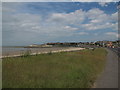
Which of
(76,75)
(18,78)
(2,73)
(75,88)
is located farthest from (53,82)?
(2,73)

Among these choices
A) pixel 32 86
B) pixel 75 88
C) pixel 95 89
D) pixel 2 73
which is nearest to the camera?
pixel 32 86

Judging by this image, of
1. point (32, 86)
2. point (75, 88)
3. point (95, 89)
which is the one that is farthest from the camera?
point (95, 89)

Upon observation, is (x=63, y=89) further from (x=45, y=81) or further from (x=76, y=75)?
(x=76, y=75)

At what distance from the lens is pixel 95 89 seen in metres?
8.84

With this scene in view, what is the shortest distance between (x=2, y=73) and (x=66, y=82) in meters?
3.84

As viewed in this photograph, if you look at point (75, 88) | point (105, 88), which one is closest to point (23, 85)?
point (75, 88)

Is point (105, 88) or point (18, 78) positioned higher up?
point (18, 78)

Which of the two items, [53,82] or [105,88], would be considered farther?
[105,88]

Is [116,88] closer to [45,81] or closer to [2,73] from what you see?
[45,81]

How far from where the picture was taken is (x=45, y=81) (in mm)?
8500

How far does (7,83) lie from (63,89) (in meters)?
2.52

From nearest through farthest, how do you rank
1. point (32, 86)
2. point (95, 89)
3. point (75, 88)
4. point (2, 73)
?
point (32, 86) < point (75, 88) < point (95, 89) < point (2, 73)

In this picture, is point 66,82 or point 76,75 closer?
point 66,82

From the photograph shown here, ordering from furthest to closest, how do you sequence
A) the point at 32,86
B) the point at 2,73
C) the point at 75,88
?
1. the point at 2,73
2. the point at 75,88
3. the point at 32,86
